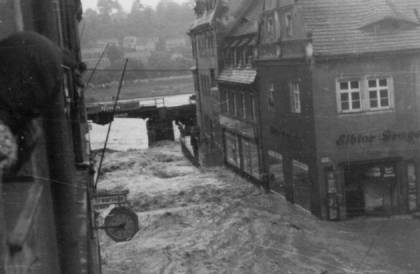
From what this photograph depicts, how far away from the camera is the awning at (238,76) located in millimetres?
29695

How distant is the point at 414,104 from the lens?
2284cm

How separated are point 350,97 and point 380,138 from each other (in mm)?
1904

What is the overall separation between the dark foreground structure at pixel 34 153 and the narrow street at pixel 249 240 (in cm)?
1033

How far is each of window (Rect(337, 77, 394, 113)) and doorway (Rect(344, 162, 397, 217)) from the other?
213 cm

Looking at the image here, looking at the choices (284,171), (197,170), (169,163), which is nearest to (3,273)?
(284,171)

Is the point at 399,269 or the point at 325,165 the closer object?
the point at 399,269

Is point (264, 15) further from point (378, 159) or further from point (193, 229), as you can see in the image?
point (193, 229)

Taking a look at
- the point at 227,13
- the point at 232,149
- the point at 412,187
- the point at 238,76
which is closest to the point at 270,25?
the point at 238,76

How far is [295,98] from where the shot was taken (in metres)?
24.4

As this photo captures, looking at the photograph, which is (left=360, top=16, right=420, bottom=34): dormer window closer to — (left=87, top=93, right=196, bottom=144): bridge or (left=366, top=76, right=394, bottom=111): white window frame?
(left=366, top=76, right=394, bottom=111): white window frame

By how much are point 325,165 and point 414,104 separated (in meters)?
4.05

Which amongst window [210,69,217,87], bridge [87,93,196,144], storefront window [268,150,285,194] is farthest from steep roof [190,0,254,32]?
bridge [87,93,196,144]

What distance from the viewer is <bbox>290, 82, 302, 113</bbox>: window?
78.7ft

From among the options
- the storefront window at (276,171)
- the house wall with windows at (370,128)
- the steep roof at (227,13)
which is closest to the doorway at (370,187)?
the house wall with windows at (370,128)
